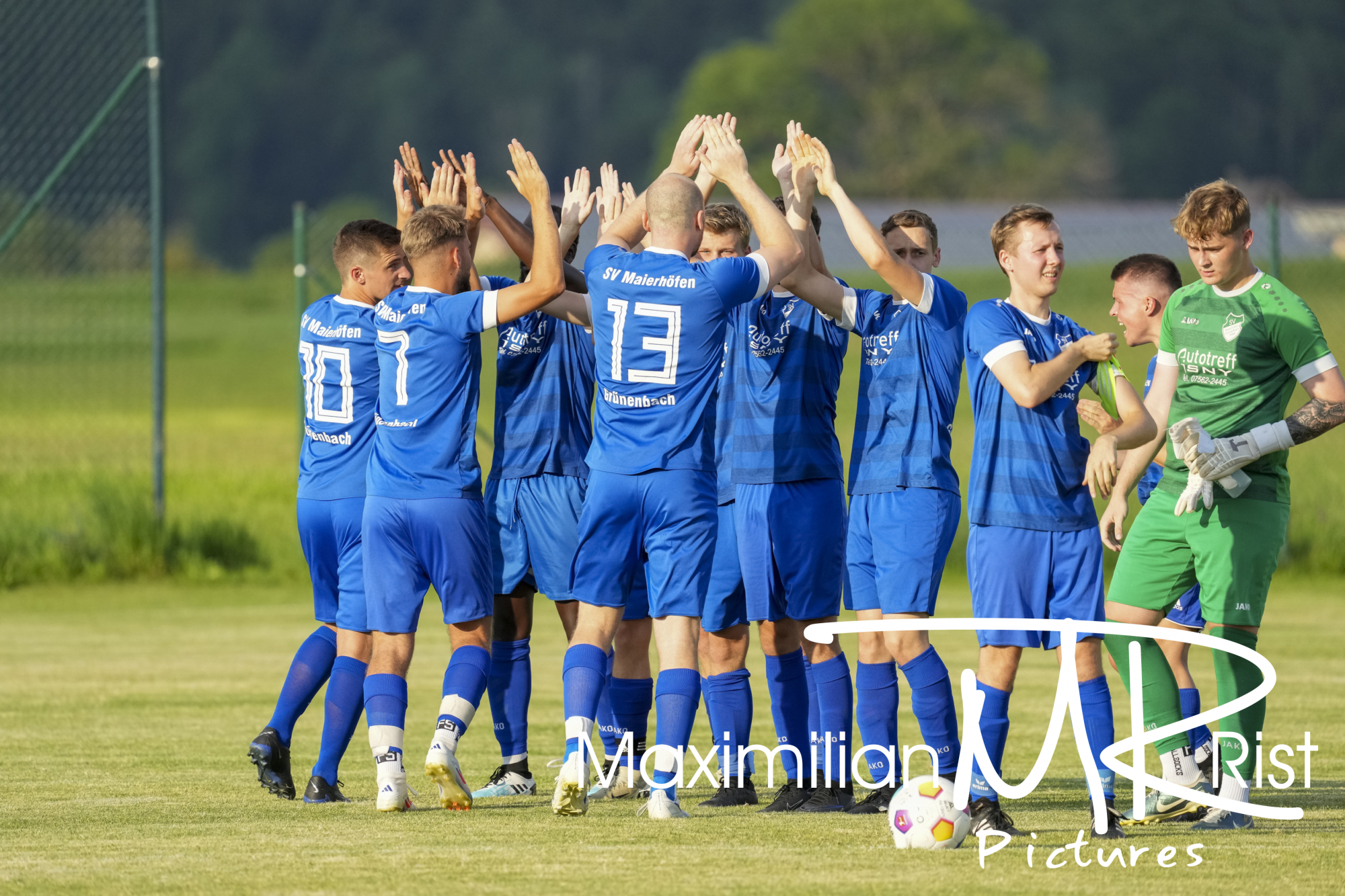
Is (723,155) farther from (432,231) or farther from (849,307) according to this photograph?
(432,231)

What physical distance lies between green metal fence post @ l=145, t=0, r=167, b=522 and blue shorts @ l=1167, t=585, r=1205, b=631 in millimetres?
9556

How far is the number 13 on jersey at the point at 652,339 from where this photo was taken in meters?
6.57

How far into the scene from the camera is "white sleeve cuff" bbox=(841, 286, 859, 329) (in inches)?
272

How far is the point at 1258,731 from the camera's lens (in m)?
6.73

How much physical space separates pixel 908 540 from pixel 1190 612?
1.69 m

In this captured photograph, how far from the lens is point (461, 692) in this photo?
6773 millimetres

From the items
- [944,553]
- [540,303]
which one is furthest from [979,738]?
[540,303]

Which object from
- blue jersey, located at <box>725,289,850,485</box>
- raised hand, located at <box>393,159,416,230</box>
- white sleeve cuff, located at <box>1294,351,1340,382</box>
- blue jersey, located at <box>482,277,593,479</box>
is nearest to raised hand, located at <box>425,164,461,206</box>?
raised hand, located at <box>393,159,416,230</box>

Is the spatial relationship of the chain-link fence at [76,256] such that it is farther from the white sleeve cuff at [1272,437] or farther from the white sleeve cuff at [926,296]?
the white sleeve cuff at [1272,437]

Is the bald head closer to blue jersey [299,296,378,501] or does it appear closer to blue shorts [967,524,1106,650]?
blue jersey [299,296,378,501]

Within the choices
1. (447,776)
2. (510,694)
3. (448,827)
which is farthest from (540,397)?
(448,827)

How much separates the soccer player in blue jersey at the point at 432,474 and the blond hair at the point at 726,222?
30.5 inches

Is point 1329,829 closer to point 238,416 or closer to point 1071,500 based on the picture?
point 1071,500

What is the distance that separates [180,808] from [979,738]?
2923 millimetres
